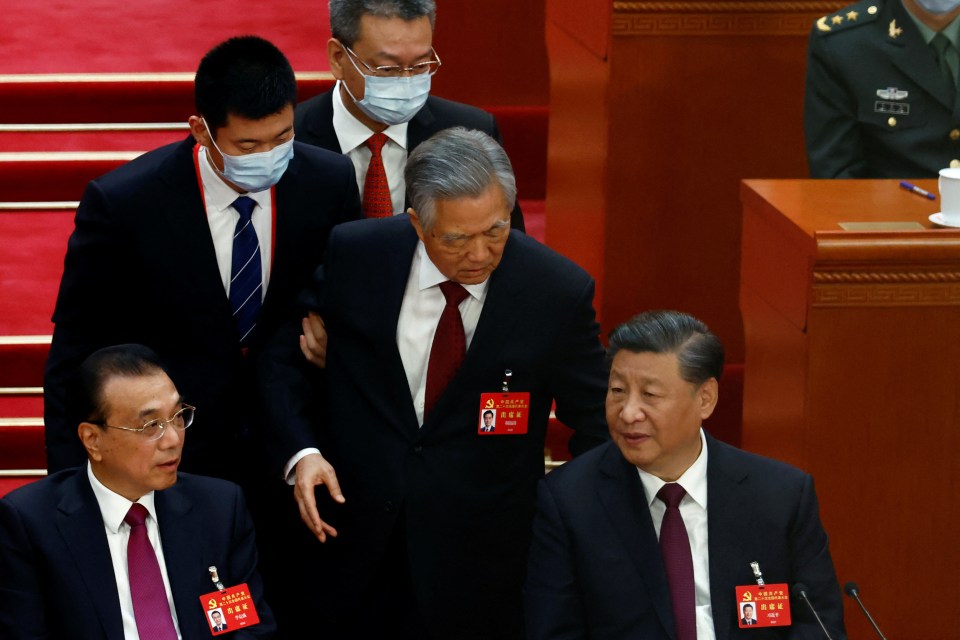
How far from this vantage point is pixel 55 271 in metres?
4.12

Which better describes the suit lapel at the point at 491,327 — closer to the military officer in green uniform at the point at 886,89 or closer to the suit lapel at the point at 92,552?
the suit lapel at the point at 92,552

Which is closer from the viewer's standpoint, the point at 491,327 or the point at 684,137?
the point at 491,327

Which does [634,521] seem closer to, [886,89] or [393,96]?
[393,96]

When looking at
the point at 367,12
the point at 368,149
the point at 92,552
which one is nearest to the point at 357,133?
the point at 368,149

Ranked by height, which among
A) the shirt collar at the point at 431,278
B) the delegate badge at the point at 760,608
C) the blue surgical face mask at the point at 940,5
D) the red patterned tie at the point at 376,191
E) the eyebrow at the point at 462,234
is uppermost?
the blue surgical face mask at the point at 940,5

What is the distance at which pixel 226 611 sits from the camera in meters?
2.55

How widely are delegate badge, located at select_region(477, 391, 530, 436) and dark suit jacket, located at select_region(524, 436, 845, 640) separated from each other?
13cm

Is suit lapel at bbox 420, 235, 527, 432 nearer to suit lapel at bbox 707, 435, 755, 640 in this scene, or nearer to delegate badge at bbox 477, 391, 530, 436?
delegate badge at bbox 477, 391, 530, 436

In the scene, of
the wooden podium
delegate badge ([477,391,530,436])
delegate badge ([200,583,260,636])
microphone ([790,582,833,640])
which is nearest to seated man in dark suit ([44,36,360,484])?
delegate badge ([200,583,260,636])

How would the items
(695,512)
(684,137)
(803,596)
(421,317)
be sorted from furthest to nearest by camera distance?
(684,137) < (421,317) < (695,512) < (803,596)

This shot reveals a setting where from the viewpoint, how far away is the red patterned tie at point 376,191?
3051 mm

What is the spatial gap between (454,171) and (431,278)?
0.72ft

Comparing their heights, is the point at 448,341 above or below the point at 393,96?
below

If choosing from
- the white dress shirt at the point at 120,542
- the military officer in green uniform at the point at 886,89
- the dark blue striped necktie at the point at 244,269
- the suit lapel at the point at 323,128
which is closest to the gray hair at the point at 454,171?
the dark blue striped necktie at the point at 244,269
